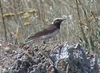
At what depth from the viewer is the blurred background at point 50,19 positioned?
224 inches

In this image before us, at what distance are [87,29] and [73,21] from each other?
66 centimetres

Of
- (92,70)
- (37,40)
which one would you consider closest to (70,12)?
(37,40)

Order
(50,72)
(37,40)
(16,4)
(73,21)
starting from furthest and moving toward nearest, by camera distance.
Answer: (16,4) < (73,21) < (37,40) < (50,72)

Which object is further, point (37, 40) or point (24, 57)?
point (37, 40)

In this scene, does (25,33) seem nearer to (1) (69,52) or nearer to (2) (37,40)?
(2) (37,40)

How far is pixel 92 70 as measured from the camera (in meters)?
3.26

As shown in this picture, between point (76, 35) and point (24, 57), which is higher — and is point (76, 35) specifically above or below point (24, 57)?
below

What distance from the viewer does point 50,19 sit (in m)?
6.76

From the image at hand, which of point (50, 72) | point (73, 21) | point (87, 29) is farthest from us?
point (73, 21)

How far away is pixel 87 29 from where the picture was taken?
19.0ft

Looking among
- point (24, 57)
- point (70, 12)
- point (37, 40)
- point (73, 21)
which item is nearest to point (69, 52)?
point (24, 57)

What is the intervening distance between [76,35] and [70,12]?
3.37 feet

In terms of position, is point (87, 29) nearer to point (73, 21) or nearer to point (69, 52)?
point (73, 21)

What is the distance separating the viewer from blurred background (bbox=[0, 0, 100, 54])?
568 centimetres
